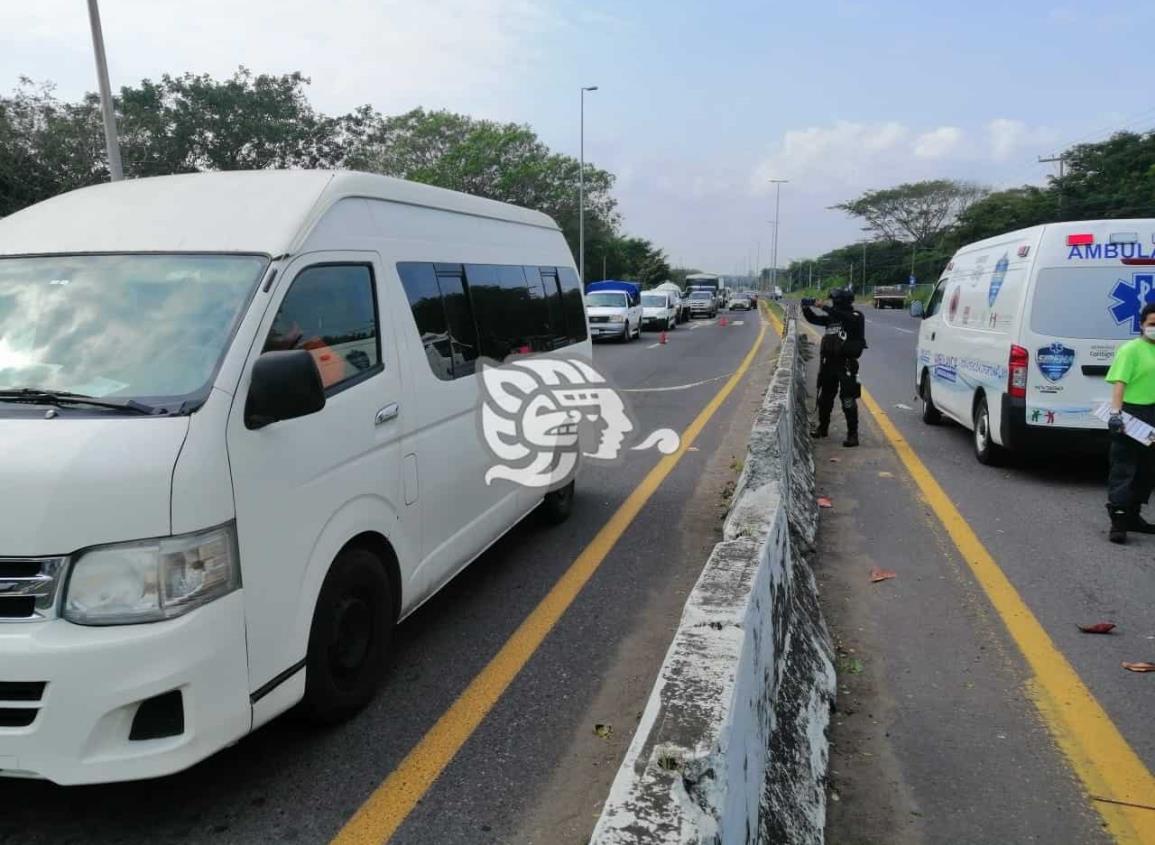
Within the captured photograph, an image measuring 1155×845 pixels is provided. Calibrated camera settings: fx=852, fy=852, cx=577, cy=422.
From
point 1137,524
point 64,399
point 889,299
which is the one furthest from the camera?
point 889,299

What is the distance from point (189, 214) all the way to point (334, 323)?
74cm

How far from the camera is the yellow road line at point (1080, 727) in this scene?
3064 mm

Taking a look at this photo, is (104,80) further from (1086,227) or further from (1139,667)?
(1139,667)

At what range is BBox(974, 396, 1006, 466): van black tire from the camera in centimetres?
820

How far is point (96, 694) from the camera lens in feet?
8.14

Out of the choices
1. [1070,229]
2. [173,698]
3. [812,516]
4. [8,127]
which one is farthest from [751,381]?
[8,127]

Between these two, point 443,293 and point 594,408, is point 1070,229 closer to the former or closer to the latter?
point 594,408

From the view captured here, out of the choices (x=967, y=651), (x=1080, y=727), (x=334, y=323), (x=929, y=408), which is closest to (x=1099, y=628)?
(x=967, y=651)

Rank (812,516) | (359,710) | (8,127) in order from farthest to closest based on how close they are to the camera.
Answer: (8,127) < (812,516) < (359,710)

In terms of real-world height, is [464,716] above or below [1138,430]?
below

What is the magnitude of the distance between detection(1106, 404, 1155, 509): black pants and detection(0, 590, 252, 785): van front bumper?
605cm

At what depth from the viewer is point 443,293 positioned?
14.9ft

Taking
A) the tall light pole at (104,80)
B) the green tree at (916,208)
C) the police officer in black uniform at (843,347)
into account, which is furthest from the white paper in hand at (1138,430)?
the green tree at (916,208)

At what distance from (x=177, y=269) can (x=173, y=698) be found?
64.2 inches
